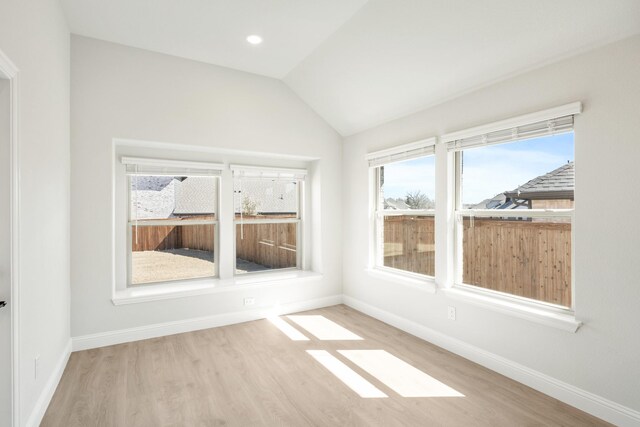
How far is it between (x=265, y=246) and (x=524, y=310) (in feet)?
10.0

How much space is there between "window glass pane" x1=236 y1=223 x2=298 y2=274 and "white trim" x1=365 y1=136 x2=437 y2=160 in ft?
4.95

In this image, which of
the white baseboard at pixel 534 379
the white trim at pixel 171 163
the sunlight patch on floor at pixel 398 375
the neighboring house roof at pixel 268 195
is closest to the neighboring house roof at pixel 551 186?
the white baseboard at pixel 534 379

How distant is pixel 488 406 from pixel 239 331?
247 centimetres

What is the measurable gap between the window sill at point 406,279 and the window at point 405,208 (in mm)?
65

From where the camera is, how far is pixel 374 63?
3201 millimetres

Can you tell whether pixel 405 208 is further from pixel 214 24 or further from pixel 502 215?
pixel 214 24

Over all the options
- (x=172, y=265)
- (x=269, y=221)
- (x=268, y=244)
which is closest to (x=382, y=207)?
(x=269, y=221)

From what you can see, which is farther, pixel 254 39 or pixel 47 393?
pixel 254 39

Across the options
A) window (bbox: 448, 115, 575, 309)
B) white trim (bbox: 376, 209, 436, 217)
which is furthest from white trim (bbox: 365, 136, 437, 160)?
white trim (bbox: 376, 209, 436, 217)

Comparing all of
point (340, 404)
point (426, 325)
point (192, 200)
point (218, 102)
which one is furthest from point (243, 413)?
point (218, 102)

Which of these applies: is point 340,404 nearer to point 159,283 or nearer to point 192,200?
point 159,283

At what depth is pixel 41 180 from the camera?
221 cm

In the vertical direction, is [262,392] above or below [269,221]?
below

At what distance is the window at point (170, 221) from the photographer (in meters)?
3.71
